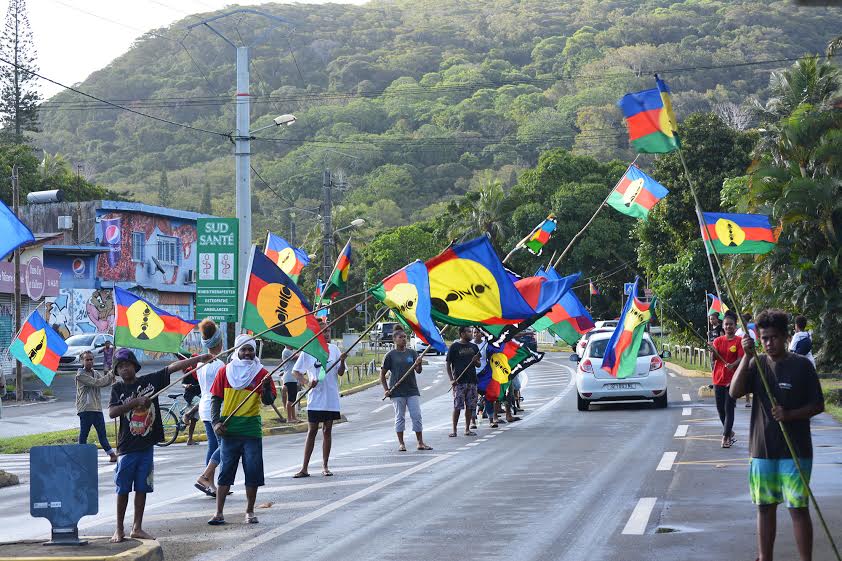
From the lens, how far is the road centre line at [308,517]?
9.79 m

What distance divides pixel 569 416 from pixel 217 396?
14.3 metres

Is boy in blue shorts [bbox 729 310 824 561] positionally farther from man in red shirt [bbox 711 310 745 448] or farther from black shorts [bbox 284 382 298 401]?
black shorts [bbox 284 382 298 401]

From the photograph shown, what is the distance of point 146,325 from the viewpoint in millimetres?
15875

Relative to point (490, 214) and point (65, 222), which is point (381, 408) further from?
point (490, 214)

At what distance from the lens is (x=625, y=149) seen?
12225 cm

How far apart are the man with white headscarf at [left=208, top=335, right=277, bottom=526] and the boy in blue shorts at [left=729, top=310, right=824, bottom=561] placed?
489cm

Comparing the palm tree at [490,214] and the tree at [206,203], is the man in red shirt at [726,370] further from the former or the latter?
the tree at [206,203]

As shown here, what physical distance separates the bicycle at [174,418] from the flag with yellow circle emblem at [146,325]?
21.9ft

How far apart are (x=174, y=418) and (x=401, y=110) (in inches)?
5918

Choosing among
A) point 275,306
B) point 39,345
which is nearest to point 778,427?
point 275,306

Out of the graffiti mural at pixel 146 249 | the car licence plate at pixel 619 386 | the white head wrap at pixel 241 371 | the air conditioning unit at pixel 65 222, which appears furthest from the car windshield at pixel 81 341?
the white head wrap at pixel 241 371

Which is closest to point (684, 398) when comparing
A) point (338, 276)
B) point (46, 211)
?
point (338, 276)

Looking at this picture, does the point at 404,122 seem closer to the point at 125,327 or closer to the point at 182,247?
the point at 182,247

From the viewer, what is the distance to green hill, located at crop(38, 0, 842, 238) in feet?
447
